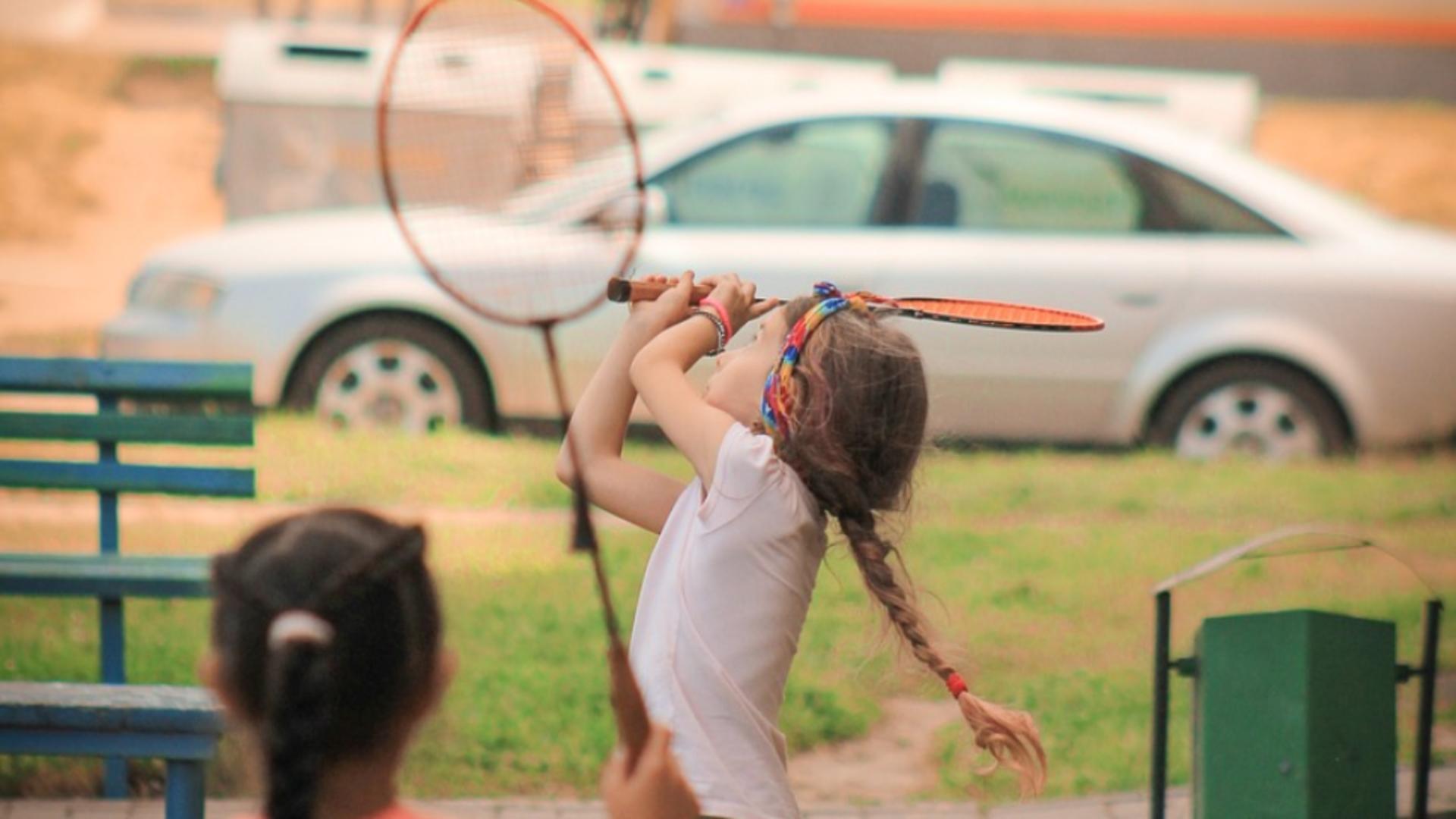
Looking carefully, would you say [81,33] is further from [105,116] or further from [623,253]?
[623,253]

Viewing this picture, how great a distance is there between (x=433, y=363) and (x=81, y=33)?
1564 cm

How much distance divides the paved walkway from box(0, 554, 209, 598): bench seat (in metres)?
0.46

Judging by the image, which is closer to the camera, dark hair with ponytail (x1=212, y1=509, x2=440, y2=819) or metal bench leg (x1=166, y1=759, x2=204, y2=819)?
dark hair with ponytail (x1=212, y1=509, x2=440, y2=819)

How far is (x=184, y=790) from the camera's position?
3.35 m

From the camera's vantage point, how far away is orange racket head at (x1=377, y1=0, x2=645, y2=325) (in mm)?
3201

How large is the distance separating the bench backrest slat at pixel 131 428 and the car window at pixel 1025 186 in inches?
157

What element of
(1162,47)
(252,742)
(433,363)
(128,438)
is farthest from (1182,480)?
(1162,47)

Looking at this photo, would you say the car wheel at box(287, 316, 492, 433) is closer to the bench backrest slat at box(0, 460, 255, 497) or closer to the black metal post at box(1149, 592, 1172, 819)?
the bench backrest slat at box(0, 460, 255, 497)

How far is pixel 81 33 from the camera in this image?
70.9 feet

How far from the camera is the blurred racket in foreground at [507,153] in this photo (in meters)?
3.20

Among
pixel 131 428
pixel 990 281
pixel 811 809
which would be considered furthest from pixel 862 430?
pixel 990 281

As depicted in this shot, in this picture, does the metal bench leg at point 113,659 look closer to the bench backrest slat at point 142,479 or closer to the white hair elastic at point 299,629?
the bench backrest slat at point 142,479

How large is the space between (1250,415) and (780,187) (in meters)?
2.11

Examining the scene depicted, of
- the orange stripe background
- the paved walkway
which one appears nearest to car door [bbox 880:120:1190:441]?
the paved walkway
